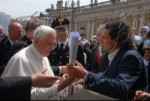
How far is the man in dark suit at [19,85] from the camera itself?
272 cm

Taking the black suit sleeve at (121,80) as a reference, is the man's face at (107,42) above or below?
above

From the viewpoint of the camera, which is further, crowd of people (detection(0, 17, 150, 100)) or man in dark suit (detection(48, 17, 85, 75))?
man in dark suit (detection(48, 17, 85, 75))

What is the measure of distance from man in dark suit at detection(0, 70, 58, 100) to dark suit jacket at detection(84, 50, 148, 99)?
17.9 inches

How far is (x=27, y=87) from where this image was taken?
281 cm

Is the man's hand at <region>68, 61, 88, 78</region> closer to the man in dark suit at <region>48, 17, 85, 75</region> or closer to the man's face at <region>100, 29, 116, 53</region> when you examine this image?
the man's face at <region>100, 29, 116, 53</region>

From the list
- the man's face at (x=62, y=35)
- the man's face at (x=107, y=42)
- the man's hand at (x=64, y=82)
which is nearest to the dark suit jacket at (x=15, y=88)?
the man's hand at (x=64, y=82)

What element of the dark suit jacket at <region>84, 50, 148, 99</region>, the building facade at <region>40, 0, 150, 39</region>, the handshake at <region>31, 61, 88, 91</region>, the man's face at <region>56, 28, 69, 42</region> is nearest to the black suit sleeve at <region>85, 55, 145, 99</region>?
the dark suit jacket at <region>84, 50, 148, 99</region>

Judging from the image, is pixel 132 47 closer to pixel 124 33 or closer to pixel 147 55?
pixel 124 33

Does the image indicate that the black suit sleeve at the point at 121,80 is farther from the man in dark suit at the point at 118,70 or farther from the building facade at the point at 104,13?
the building facade at the point at 104,13

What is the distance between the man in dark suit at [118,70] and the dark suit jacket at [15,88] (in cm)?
42

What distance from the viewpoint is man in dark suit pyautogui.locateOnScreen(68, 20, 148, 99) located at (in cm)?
306

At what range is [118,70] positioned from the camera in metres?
3.29

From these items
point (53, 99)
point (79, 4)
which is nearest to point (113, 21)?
point (53, 99)

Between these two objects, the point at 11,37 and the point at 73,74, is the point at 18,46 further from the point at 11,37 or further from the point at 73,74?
the point at 73,74
